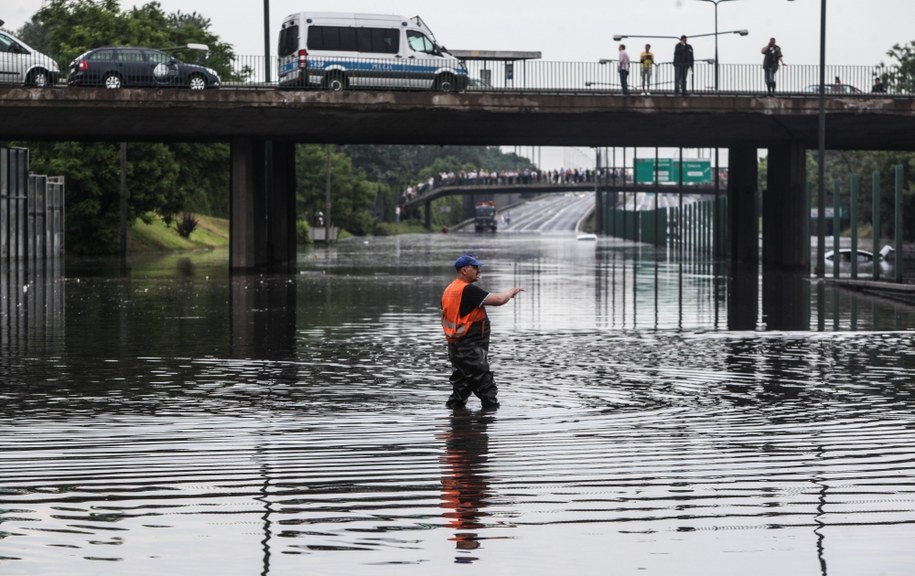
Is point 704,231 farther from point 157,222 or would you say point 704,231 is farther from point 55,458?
point 55,458

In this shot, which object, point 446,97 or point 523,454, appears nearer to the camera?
point 523,454

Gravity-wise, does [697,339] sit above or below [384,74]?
below

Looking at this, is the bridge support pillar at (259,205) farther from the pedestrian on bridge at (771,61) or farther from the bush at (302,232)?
the bush at (302,232)

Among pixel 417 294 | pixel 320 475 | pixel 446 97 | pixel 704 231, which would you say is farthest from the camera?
pixel 704 231

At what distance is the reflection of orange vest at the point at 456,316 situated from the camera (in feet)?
46.2

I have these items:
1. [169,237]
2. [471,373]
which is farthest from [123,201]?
[471,373]

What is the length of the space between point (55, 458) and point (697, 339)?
1369cm

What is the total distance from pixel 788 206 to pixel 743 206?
7794 millimetres

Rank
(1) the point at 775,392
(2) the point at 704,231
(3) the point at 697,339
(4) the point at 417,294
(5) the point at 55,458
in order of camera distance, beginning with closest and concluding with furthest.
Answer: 1. (5) the point at 55,458
2. (1) the point at 775,392
3. (3) the point at 697,339
4. (4) the point at 417,294
5. (2) the point at 704,231

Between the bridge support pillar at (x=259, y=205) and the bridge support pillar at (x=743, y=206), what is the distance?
1787cm

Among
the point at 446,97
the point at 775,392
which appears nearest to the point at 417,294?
the point at 446,97

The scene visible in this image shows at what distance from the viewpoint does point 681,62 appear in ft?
167

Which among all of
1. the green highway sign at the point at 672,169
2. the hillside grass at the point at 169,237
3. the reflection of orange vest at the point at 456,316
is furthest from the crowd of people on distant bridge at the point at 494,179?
the reflection of orange vest at the point at 456,316

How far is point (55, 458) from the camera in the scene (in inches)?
429
